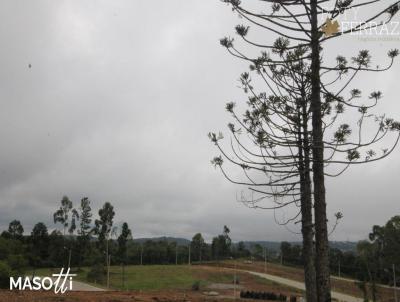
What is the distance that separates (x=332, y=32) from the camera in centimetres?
503

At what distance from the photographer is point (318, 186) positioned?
17.3 feet

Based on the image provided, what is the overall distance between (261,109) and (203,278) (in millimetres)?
45888

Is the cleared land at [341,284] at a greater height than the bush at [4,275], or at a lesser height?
lesser

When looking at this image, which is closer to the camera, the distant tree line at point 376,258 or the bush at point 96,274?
the bush at point 96,274

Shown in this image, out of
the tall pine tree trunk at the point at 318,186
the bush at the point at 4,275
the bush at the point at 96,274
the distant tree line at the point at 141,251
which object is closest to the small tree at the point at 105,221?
the distant tree line at the point at 141,251

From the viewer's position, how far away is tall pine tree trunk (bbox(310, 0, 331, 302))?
508cm

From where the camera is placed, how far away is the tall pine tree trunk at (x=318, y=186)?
5080 millimetres

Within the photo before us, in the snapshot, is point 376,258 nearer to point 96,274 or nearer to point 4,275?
point 96,274

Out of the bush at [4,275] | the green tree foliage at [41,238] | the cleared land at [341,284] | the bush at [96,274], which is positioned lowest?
the cleared land at [341,284]

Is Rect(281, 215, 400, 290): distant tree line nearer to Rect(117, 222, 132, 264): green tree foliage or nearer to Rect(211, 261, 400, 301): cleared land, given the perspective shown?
Rect(211, 261, 400, 301): cleared land

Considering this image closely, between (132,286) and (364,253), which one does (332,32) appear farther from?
(364,253)

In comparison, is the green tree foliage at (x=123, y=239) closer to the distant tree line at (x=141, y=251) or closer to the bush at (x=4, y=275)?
the distant tree line at (x=141, y=251)

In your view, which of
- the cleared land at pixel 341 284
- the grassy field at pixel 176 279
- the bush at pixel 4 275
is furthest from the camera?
the cleared land at pixel 341 284

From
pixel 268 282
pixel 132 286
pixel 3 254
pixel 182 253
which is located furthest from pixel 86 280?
pixel 182 253
